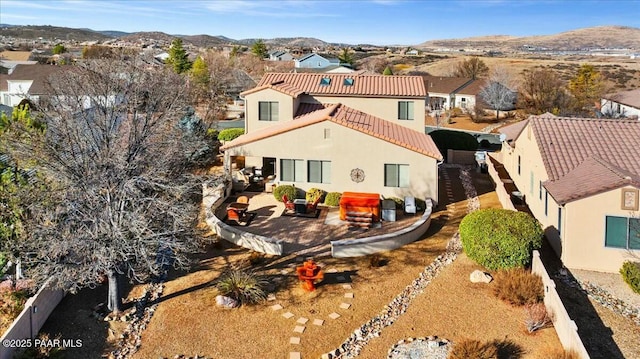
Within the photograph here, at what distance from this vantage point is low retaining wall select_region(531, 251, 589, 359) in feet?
41.3

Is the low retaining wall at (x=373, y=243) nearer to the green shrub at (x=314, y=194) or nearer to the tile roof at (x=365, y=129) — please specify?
the green shrub at (x=314, y=194)

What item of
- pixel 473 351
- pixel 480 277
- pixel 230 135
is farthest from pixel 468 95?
pixel 473 351

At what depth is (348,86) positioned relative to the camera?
112 feet

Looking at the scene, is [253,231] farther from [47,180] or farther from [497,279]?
[497,279]

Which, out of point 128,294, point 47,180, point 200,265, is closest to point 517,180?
point 200,265

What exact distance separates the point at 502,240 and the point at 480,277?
1597 mm

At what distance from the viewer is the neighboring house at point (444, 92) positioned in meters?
74.3

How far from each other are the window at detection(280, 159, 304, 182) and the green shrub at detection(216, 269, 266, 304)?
35.7 feet

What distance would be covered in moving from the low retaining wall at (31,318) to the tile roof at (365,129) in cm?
1397

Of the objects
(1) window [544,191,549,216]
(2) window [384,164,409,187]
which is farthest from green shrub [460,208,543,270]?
(2) window [384,164,409,187]

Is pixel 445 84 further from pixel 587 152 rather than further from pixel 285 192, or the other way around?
pixel 285 192

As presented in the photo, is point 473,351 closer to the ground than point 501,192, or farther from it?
closer to the ground

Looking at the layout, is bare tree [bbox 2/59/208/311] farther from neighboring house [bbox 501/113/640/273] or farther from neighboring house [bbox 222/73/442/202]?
neighboring house [bbox 501/113/640/273]

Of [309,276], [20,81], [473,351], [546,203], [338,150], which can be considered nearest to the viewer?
[473,351]
